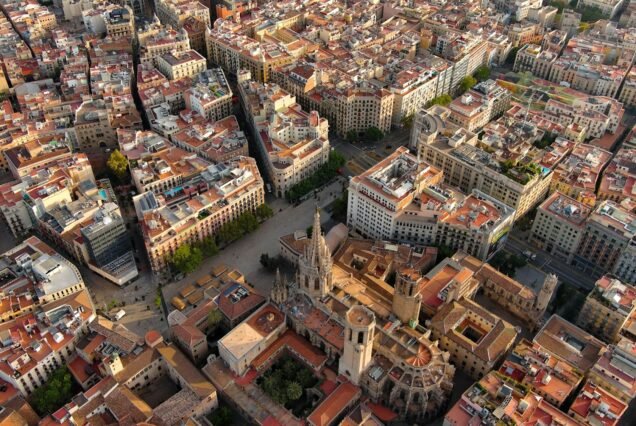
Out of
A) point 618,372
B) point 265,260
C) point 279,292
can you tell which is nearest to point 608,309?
point 618,372

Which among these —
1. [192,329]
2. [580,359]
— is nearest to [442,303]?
[580,359]

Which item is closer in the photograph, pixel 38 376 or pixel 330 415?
pixel 330 415

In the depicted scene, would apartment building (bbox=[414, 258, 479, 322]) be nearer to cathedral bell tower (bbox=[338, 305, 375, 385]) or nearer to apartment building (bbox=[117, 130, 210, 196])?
cathedral bell tower (bbox=[338, 305, 375, 385])

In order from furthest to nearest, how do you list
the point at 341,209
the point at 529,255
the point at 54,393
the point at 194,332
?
1. the point at 341,209
2. the point at 529,255
3. the point at 194,332
4. the point at 54,393

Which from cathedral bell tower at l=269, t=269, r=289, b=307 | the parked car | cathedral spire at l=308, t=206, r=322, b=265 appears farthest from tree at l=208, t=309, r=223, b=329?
the parked car

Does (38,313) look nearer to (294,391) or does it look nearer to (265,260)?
(265,260)

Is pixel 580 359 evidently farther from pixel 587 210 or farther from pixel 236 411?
pixel 236 411
